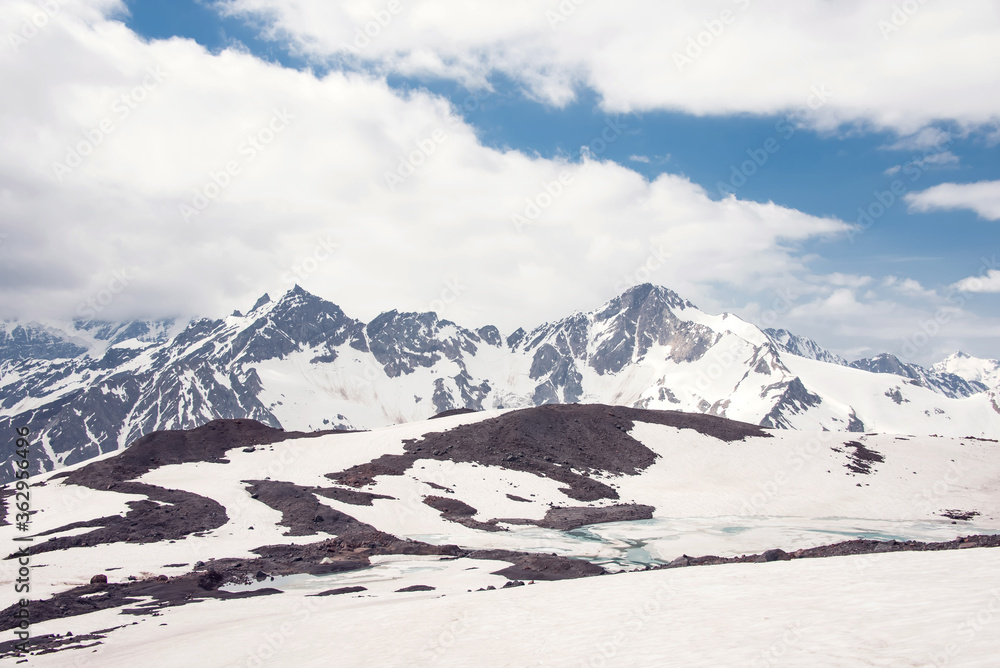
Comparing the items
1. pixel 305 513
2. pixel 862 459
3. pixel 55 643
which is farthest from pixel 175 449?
pixel 862 459

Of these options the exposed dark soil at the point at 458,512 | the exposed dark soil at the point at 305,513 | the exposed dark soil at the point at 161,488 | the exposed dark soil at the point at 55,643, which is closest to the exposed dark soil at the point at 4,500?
the exposed dark soil at the point at 161,488

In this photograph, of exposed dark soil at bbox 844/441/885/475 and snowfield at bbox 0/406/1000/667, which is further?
exposed dark soil at bbox 844/441/885/475

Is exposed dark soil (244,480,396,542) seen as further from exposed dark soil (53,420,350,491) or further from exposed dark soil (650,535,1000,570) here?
exposed dark soil (650,535,1000,570)

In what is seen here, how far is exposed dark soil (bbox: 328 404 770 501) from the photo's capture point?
2603 inches

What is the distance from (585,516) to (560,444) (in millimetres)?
22845

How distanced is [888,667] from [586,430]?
235ft

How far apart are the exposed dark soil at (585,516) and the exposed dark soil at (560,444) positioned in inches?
177

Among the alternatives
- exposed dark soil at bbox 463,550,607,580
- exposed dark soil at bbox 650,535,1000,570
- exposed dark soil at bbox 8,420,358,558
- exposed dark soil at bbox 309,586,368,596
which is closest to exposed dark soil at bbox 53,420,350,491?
exposed dark soil at bbox 8,420,358,558

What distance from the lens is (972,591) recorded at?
1493 cm

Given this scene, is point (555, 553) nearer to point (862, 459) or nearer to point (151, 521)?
point (151, 521)

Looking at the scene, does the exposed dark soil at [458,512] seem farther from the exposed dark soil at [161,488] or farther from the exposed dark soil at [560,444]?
the exposed dark soil at [560,444]

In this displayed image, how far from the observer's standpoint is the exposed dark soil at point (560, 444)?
66125 mm

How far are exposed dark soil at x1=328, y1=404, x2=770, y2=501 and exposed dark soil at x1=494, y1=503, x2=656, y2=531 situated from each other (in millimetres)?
4485

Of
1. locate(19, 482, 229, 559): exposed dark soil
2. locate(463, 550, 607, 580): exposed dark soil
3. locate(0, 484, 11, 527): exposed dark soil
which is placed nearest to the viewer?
locate(463, 550, 607, 580): exposed dark soil
